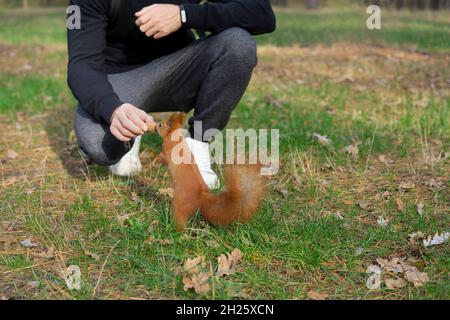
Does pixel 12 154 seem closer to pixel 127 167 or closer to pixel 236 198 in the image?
pixel 127 167

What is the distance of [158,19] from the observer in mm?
2311

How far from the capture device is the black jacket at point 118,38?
225 cm

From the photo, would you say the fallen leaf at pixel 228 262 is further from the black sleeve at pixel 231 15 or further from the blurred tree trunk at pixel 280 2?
the blurred tree trunk at pixel 280 2

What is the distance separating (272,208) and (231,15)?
0.86 m

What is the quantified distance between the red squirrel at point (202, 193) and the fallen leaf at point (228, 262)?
0.48ft

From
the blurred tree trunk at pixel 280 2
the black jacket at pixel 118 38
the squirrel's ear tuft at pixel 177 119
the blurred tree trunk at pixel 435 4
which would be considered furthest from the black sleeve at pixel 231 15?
the blurred tree trunk at pixel 280 2

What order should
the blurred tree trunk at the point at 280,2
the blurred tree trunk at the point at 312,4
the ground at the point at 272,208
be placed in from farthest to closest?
1. the blurred tree trunk at the point at 280,2
2. the blurred tree trunk at the point at 312,4
3. the ground at the point at 272,208

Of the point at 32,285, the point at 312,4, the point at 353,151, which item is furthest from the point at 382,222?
the point at 312,4

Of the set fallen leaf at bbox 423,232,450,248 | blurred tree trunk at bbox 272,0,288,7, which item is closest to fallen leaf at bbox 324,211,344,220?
fallen leaf at bbox 423,232,450,248

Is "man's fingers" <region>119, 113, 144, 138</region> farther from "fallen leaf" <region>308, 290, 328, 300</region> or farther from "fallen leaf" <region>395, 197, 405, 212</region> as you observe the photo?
"fallen leaf" <region>395, 197, 405, 212</region>

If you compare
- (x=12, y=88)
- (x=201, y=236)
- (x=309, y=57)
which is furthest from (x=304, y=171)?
(x=309, y=57)

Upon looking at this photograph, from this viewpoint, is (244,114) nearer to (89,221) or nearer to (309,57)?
(89,221)

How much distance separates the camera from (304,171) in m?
2.67

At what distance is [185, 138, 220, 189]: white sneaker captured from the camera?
2475 mm
